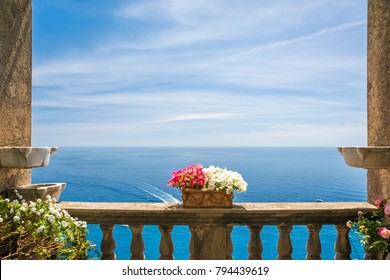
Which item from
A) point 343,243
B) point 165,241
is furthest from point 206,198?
point 343,243

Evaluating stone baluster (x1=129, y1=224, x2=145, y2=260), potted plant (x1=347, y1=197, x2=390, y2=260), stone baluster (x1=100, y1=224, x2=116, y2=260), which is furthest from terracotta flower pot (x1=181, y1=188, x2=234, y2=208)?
potted plant (x1=347, y1=197, x2=390, y2=260)

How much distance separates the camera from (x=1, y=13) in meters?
3.68

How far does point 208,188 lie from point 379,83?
91.9 inches

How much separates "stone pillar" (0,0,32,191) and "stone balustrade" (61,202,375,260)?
1000 mm

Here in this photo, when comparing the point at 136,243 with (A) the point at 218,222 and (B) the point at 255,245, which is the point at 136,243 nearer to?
(A) the point at 218,222

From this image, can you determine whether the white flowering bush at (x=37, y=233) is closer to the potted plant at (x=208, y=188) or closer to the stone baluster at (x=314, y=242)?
the potted plant at (x=208, y=188)

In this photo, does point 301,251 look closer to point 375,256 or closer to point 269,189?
point 269,189

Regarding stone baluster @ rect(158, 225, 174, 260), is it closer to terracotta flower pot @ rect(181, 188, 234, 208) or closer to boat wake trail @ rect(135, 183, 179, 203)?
terracotta flower pot @ rect(181, 188, 234, 208)

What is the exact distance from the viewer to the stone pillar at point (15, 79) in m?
3.69

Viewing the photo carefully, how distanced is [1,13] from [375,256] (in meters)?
4.93

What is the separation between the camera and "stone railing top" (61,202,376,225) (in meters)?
3.82

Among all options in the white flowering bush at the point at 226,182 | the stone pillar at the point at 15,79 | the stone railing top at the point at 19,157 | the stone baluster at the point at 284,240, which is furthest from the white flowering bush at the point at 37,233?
the stone baluster at the point at 284,240

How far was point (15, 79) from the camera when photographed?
386 cm

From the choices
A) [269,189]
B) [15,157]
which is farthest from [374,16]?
[269,189]
